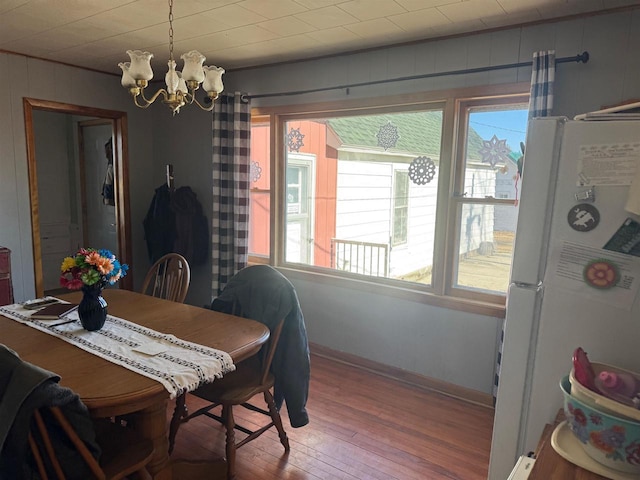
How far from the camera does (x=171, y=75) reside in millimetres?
1822

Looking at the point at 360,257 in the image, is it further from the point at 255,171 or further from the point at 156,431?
the point at 156,431

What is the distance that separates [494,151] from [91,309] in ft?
7.71

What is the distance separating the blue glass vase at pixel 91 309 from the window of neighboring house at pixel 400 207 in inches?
77.9

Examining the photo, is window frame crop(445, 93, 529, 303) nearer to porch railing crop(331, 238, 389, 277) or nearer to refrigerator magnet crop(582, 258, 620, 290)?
porch railing crop(331, 238, 389, 277)

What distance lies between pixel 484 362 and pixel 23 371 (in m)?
2.45

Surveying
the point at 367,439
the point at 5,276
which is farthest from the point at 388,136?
the point at 5,276

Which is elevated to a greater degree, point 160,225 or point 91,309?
point 160,225

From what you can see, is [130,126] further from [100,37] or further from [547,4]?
[547,4]

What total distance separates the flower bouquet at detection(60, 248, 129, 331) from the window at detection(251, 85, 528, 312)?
1.84 metres

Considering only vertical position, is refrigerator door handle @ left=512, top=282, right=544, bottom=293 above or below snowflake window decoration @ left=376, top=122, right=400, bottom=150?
below

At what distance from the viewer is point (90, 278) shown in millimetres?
1810

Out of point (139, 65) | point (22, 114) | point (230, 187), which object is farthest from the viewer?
point (230, 187)

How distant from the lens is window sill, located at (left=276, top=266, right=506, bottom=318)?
2.71 meters

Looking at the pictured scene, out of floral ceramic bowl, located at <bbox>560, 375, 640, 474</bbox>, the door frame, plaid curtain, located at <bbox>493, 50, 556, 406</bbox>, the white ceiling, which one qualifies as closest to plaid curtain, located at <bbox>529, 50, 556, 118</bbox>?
plaid curtain, located at <bbox>493, 50, 556, 406</bbox>
